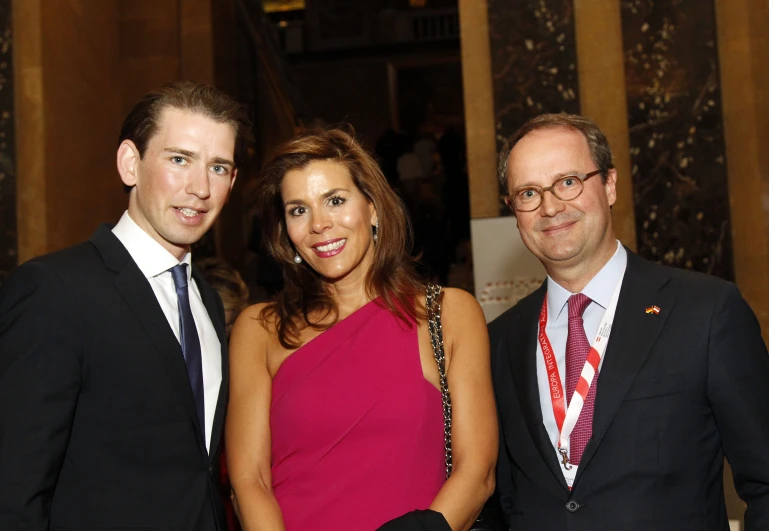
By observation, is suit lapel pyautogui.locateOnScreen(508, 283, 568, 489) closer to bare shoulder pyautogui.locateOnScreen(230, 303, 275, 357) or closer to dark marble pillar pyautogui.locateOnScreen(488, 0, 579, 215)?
bare shoulder pyautogui.locateOnScreen(230, 303, 275, 357)

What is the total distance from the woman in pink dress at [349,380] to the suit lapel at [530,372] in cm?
12

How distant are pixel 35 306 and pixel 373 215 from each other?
1311mm

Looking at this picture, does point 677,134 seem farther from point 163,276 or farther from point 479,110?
point 163,276

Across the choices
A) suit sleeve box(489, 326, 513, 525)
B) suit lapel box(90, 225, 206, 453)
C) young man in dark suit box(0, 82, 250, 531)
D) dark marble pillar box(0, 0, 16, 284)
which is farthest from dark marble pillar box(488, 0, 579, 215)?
dark marble pillar box(0, 0, 16, 284)

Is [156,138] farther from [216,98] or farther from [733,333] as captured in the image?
[733,333]

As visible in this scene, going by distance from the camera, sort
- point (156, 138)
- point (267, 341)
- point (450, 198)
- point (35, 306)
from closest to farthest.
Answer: point (35, 306) → point (156, 138) → point (267, 341) → point (450, 198)

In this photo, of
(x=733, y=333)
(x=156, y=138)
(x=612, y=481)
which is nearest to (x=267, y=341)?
(x=156, y=138)

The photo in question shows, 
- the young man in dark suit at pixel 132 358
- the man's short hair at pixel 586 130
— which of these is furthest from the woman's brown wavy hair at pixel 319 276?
the man's short hair at pixel 586 130

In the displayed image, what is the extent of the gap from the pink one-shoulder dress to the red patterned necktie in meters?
0.44

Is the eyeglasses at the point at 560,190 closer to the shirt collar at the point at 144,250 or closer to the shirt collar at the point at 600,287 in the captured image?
the shirt collar at the point at 600,287

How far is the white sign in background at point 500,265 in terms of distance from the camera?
4.96m

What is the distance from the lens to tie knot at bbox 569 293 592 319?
2.67 m

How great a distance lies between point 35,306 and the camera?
6.89 ft

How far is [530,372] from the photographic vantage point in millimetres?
2707
